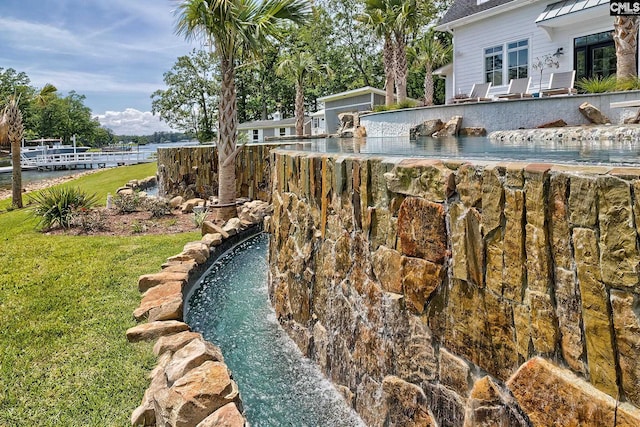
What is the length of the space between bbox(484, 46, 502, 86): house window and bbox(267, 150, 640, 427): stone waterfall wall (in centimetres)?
1372

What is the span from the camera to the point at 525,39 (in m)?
14.2

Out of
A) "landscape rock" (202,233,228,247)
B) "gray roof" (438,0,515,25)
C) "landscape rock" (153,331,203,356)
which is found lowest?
"landscape rock" (153,331,203,356)

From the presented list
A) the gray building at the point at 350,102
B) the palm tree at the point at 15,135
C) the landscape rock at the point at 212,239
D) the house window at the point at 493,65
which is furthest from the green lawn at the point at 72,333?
the gray building at the point at 350,102

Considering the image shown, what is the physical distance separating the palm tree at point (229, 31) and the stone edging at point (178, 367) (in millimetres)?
4120

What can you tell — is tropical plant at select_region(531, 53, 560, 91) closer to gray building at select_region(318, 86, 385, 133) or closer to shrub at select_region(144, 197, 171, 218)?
gray building at select_region(318, 86, 385, 133)

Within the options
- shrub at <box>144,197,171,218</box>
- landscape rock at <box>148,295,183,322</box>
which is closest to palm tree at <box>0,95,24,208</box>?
shrub at <box>144,197,171,218</box>

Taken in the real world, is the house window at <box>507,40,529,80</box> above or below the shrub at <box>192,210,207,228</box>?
above

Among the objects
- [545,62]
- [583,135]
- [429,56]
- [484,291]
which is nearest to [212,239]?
[484,291]

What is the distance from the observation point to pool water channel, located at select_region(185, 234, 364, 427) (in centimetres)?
365

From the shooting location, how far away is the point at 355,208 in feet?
11.5

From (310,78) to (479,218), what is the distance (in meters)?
24.8

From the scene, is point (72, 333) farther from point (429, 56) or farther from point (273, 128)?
point (273, 128)

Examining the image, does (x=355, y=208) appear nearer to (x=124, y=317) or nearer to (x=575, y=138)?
(x=124, y=317)

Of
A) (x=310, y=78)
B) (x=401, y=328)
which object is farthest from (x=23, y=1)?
(x=401, y=328)
